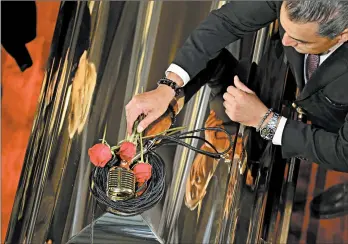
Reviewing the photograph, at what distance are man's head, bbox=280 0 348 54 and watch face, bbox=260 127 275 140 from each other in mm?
243

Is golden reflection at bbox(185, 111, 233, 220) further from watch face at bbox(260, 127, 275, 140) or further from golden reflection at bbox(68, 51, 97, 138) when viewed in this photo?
golden reflection at bbox(68, 51, 97, 138)

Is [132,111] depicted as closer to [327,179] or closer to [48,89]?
[48,89]

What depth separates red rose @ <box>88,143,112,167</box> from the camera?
4.16 ft

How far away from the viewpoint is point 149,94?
4.53 ft

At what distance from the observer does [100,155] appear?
1268 millimetres

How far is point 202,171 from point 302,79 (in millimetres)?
314

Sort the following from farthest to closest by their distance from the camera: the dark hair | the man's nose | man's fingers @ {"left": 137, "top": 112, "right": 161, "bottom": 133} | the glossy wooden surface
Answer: the glossy wooden surface < man's fingers @ {"left": 137, "top": 112, "right": 161, "bottom": 133} < the man's nose < the dark hair

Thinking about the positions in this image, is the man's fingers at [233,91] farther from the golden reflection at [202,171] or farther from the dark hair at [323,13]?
the dark hair at [323,13]

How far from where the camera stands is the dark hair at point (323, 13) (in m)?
1.10

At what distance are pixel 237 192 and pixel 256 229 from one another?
10 cm

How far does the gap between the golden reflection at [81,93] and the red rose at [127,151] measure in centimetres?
16

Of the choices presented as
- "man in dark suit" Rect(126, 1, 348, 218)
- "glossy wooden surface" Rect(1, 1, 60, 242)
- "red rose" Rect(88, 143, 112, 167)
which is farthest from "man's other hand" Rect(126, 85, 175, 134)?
"glossy wooden surface" Rect(1, 1, 60, 242)

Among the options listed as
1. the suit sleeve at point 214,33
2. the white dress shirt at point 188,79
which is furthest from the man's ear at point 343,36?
the suit sleeve at point 214,33

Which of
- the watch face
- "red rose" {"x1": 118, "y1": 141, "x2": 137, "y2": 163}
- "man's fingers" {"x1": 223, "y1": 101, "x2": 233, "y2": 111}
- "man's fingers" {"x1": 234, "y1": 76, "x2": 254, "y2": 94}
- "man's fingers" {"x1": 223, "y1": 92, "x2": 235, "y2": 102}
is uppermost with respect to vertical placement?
"man's fingers" {"x1": 234, "y1": 76, "x2": 254, "y2": 94}
